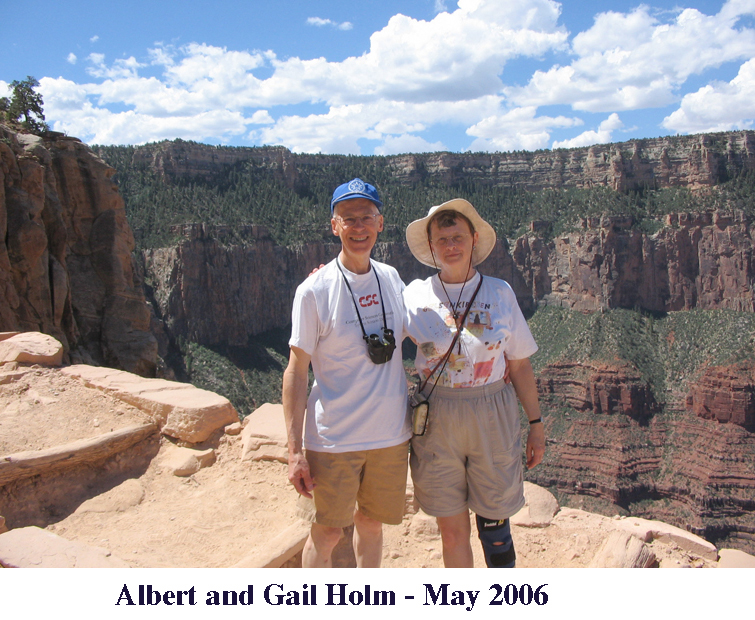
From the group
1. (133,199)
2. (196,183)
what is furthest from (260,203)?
(133,199)

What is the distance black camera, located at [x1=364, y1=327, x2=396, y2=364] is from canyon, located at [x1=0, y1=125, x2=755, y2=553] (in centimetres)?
1315

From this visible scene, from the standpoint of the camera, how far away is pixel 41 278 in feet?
47.3

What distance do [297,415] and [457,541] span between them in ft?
5.04

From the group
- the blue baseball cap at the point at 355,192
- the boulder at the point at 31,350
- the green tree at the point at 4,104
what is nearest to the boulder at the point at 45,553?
the blue baseball cap at the point at 355,192

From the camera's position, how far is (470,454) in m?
3.91

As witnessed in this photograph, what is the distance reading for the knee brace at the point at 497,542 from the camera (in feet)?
12.8

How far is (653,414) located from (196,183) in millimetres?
51504

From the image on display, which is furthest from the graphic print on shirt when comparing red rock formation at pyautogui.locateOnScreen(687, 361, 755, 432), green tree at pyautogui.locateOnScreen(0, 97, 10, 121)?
red rock formation at pyautogui.locateOnScreen(687, 361, 755, 432)

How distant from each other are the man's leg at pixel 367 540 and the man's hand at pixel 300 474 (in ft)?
2.07

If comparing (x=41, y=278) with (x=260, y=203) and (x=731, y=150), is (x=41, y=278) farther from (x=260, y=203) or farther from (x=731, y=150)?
(x=731, y=150)

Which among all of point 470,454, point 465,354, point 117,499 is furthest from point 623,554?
point 117,499

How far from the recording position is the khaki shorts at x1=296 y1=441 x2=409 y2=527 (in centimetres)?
375

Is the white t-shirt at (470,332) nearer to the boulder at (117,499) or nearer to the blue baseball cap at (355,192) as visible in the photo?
the blue baseball cap at (355,192)

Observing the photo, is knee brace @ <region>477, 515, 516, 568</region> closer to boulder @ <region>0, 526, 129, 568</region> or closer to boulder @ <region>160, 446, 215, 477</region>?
boulder @ <region>0, 526, 129, 568</region>
